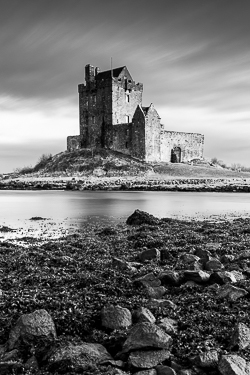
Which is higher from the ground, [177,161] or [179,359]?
[177,161]

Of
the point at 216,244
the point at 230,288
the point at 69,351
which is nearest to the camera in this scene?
the point at 69,351

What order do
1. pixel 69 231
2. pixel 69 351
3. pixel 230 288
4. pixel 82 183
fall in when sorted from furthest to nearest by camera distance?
pixel 82 183, pixel 69 231, pixel 230 288, pixel 69 351

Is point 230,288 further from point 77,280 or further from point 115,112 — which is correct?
point 115,112

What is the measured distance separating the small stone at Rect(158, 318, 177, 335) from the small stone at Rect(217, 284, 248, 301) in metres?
1.28

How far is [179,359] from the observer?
4426mm

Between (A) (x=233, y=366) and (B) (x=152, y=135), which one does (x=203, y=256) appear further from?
(B) (x=152, y=135)

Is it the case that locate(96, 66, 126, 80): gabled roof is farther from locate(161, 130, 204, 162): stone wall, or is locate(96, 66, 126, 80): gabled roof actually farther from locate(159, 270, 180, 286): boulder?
locate(159, 270, 180, 286): boulder

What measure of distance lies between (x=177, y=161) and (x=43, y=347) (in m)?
61.3

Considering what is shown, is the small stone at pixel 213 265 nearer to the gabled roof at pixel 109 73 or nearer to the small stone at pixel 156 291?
the small stone at pixel 156 291

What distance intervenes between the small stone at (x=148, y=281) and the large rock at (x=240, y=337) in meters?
2.33

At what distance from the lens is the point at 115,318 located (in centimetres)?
523

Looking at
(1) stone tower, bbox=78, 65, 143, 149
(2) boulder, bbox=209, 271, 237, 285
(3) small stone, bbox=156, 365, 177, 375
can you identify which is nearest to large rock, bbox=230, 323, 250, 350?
(3) small stone, bbox=156, 365, 177, 375

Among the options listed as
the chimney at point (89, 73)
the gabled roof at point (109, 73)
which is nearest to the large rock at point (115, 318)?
the gabled roof at point (109, 73)

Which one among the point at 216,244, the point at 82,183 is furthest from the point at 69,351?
the point at 82,183
